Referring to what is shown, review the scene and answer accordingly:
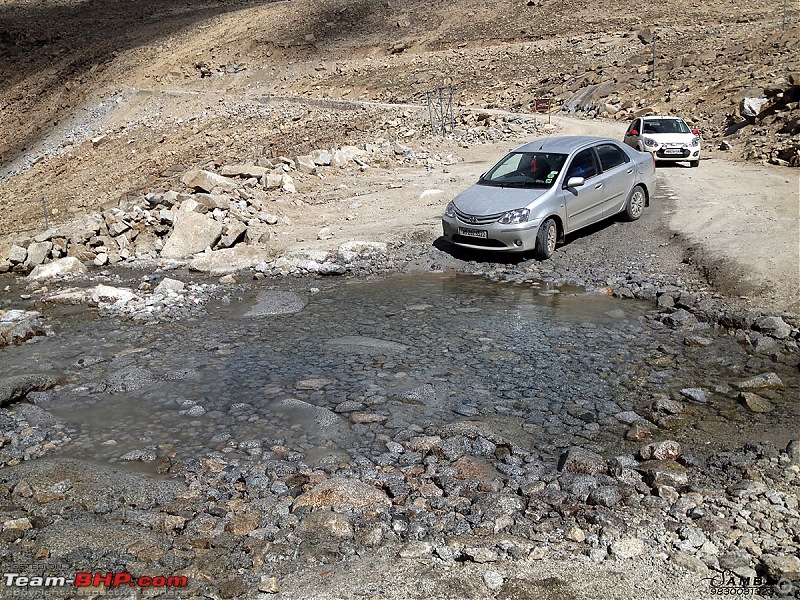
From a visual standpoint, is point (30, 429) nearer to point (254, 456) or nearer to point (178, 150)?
point (254, 456)

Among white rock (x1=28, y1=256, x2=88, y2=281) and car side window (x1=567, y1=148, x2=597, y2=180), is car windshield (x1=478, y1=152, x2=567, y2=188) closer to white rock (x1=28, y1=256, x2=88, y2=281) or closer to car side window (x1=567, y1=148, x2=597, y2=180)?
car side window (x1=567, y1=148, x2=597, y2=180)

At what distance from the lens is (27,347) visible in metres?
9.30

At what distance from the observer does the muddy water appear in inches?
257

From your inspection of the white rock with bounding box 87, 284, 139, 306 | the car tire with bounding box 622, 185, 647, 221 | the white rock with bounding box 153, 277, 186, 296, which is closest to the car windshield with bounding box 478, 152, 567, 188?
the car tire with bounding box 622, 185, 647, 221

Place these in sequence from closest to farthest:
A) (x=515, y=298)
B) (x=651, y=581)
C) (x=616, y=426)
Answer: (x=651, y=581) < (x=616, y=426) < (x=515, y=298)

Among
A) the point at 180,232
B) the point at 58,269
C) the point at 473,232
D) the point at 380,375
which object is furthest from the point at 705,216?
the point at 58,269

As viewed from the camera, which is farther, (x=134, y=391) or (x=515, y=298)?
(x=515, y=298)

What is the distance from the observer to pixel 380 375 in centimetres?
791

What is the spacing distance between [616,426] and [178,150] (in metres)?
24.6

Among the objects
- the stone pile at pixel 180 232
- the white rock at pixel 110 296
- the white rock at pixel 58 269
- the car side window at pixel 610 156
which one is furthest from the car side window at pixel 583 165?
the white rock at pixel 58 269

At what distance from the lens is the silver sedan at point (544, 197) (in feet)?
38.5

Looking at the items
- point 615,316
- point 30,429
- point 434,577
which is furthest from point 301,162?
point 434,577

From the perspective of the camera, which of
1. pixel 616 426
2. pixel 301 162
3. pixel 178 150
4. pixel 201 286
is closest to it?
pixel 616 426

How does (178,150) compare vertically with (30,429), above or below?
below
